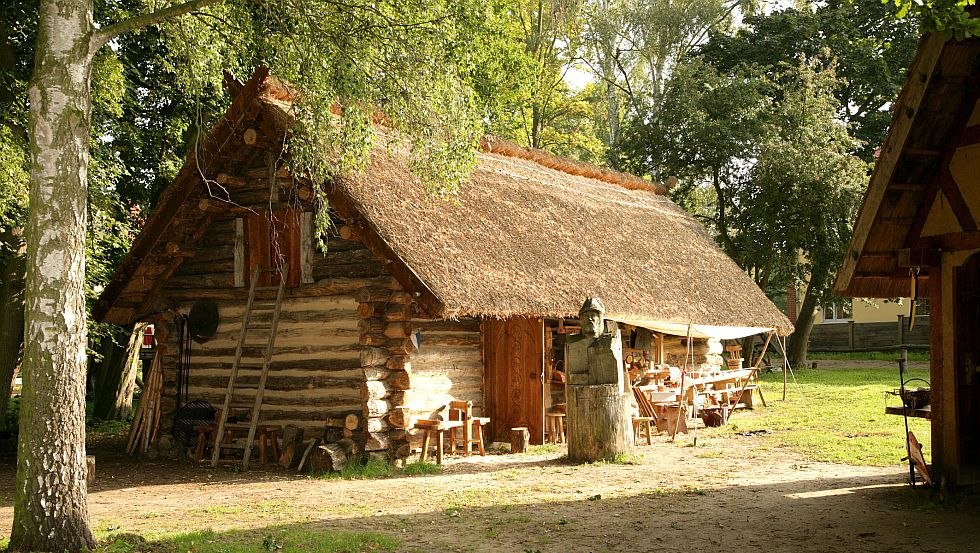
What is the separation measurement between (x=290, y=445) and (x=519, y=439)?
3451mm

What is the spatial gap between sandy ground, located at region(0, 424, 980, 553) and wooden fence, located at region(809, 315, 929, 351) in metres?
23.7

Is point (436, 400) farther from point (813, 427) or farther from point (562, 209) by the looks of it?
point (813, 427)

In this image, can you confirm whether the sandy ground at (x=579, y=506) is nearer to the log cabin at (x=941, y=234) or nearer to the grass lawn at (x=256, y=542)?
the grass lawn at (x=256, y=542)

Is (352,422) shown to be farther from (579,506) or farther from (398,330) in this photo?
(579,506)

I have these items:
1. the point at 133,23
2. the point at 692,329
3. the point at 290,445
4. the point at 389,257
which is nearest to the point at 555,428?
the point at 692,329

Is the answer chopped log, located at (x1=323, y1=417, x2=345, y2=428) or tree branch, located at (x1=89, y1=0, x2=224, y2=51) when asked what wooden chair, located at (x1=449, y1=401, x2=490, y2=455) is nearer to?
chopped log, located at (x1=323, y1=417, x2=345, y2=428)

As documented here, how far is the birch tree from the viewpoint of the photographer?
7.55m

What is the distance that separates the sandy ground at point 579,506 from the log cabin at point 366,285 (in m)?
1.55

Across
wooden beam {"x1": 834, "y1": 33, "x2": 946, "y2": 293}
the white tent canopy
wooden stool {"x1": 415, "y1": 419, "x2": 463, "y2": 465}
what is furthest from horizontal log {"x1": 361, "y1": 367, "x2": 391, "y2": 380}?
wooden beam {"x1": 834, "y1": 33, "x2": 946, "y2": 293}

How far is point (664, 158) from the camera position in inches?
1211

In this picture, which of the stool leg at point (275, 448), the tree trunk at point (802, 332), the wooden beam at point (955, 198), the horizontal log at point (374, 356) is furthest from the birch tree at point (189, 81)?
the tree trunk at point (802, 332)

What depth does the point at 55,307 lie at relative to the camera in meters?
7.57

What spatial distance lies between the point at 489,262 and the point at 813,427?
705 cm

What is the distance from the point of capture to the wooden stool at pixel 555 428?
1520cm
